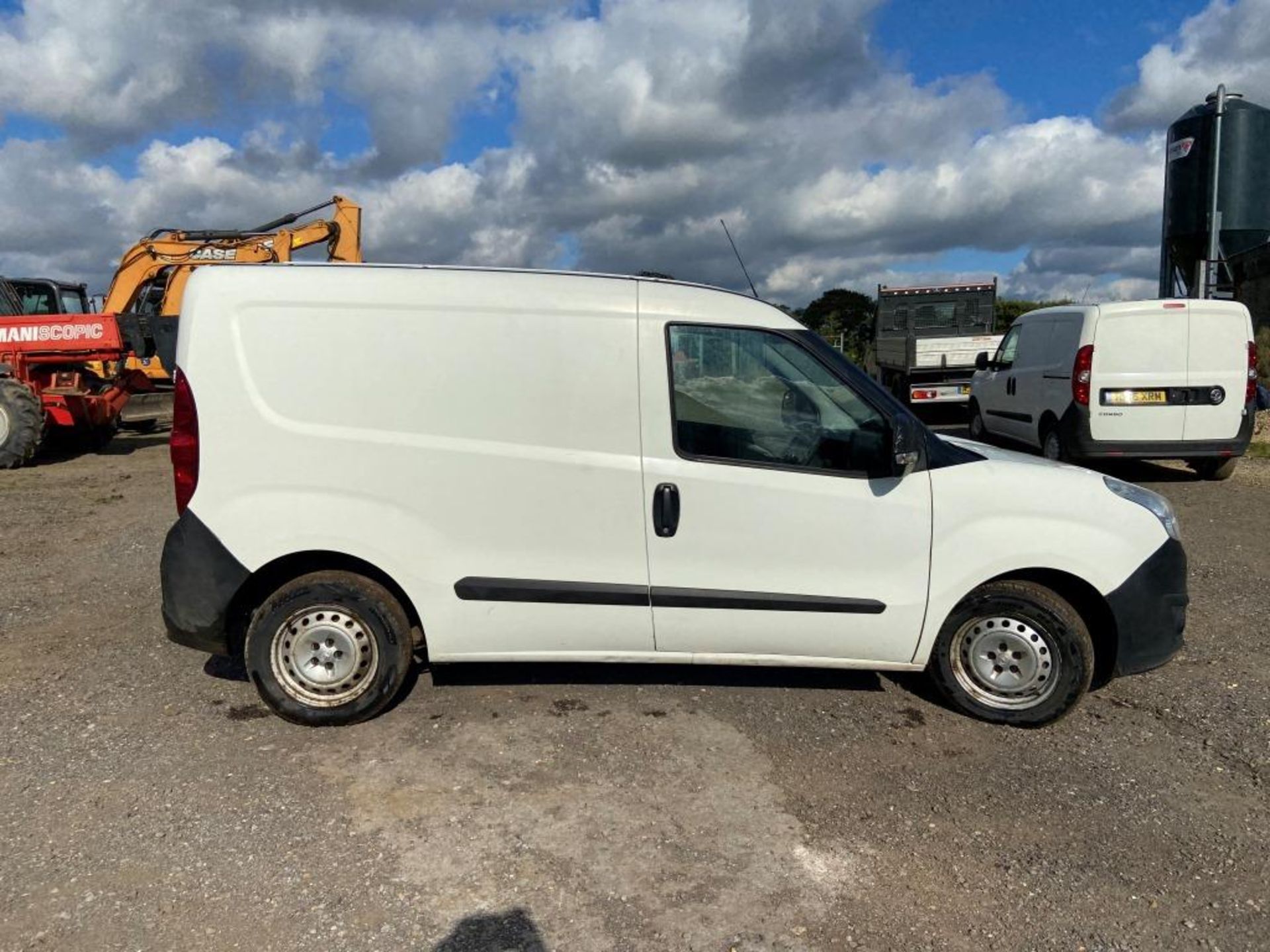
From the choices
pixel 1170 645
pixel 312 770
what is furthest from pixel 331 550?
pixel 1170 645

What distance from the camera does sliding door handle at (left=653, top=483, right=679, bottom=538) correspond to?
3.74 m

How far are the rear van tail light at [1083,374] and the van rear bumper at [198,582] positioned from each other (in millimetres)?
8398

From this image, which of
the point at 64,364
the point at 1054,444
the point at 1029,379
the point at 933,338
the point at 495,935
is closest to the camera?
the point at 495,935

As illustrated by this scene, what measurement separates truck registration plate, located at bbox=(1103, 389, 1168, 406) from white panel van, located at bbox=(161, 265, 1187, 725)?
5947 millimetres

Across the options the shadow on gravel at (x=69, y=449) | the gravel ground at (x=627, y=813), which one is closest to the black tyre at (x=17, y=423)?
the shadow on gravel at (x=69, y=449)

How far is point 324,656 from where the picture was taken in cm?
396

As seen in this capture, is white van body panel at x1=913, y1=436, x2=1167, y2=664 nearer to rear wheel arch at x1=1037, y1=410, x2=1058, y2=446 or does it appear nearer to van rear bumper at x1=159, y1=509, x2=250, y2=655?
van rear bumper at x1=159, y1=509, x2=250, y2=655

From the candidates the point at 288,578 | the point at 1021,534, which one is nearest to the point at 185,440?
the point at 288,578

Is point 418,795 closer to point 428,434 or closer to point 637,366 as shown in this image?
point 428,434

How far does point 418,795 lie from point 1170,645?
3225 millimetres

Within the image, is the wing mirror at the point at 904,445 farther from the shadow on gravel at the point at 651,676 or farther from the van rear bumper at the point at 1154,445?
the van rear bumper at the point at 1154,445

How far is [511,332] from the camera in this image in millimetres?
3762

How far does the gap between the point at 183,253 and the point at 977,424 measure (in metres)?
13.6

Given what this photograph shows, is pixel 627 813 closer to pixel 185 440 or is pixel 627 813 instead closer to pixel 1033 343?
pixel 185 440
